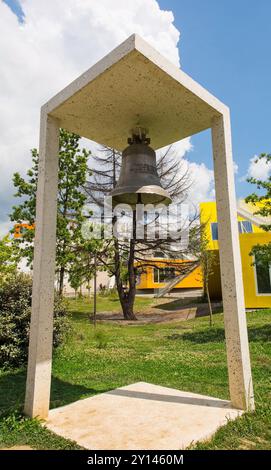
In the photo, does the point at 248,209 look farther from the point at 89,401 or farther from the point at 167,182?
the point at 89,401

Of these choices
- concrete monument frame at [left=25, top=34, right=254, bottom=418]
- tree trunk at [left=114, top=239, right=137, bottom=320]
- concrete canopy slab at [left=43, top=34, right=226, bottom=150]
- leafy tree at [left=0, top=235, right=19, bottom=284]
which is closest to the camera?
concrete canopy slab at [left=43, top=34, right=226, bottom=150]

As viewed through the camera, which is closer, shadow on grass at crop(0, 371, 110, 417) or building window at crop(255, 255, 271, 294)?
shadow on grass at crop(0, 371, 110, 417)

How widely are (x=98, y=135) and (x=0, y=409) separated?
3610mm

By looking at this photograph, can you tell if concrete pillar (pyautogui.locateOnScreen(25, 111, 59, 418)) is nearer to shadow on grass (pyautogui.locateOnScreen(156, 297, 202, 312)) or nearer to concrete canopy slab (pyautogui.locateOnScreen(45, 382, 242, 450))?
concrete canopy slab (pyautogui.locateOnScreen(45, 382, 242, 450))

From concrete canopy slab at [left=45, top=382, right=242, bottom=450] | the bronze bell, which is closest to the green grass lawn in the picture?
concrete canopy slab at [left=45, top=382, right=242, bottom=450]

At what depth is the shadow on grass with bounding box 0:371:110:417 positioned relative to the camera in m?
3.96

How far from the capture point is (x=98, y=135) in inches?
169

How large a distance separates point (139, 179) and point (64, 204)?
383 inches

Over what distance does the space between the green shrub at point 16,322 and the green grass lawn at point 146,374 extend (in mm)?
455

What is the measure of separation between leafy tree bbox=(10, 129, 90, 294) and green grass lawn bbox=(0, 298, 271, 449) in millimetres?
3738

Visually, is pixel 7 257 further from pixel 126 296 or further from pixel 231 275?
pixel 231 275

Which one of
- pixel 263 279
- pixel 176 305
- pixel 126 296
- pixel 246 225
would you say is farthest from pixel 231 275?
pixel 246 225

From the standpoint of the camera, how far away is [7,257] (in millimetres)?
10898

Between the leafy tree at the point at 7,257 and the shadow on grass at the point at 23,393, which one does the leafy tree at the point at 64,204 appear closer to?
the leafy tree at the point at 7,257
